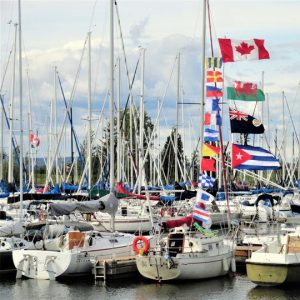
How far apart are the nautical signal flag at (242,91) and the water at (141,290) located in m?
9.40

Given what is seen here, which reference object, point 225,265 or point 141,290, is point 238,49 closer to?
point 225,265

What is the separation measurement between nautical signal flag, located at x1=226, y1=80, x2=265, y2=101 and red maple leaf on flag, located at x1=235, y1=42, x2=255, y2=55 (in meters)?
1.56

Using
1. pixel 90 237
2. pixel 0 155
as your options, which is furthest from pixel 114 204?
pixel 0 155

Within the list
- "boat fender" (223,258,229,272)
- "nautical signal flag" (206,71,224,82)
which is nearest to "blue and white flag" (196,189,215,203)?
"boat fender" (223,258,229,272)

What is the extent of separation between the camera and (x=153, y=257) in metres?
38.4

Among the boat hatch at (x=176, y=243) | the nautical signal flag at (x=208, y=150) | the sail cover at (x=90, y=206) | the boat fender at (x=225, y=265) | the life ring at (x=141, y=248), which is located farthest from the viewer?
the sail cover at (x=90, y=206)

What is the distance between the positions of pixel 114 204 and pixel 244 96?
30.5 ft

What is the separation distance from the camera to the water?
3681 centimetres

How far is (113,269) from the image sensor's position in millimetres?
40344

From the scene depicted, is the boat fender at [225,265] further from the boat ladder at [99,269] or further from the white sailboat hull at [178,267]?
the boat ladder at [99,269]

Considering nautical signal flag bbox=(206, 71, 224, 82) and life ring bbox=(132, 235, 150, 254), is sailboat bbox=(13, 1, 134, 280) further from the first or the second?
nautical signal flag bbox=(206, 71, 224, 82)

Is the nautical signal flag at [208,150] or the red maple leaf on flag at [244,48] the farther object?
the nautical signal flag at [208,150]

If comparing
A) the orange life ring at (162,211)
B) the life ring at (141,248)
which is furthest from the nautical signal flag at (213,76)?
the orange life ring at (162,211)

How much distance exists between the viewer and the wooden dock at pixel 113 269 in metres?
40.2
